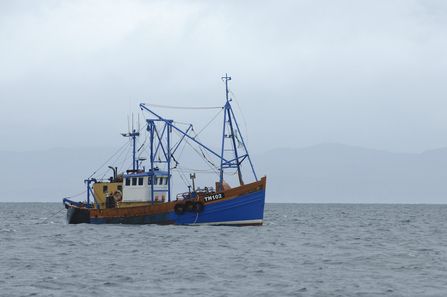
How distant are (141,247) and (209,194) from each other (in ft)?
34.5

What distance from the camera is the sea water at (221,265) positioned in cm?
1766

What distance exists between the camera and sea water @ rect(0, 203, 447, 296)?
695 inches

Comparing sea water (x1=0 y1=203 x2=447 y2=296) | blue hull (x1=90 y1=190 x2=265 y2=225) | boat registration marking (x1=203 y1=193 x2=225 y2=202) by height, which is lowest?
sea water (x1=0 y1=203 x2=447 y2=296)

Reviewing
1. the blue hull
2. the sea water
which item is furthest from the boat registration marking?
the sea water

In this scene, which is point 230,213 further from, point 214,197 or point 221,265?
Answer: point 221,265

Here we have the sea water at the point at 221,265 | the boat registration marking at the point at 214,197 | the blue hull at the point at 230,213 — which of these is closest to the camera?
the sea water at the point at 221,265

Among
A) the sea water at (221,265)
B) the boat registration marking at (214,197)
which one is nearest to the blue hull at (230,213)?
the boat registration marking at (214,197)

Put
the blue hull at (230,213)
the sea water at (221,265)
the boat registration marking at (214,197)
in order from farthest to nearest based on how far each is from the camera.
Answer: the boat registration marking at (214,197) < the blue hull at (230,213) < the sea water at (221,265)

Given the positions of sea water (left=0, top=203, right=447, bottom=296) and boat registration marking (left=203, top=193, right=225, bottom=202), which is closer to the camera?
sea water (left=0, top=203, right=447, bottom=296)

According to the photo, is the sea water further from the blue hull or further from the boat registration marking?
the boat registration marking

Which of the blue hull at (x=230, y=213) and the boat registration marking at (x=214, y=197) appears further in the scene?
Answer: the boat registration marking at (x=214, y=197)

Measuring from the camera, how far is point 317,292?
17156 millimetres

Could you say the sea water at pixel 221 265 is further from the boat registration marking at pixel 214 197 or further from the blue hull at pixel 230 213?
the boat registration marking at pixel 214 197

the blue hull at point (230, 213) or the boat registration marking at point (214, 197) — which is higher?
the boat registration marking at point (214, 197)
